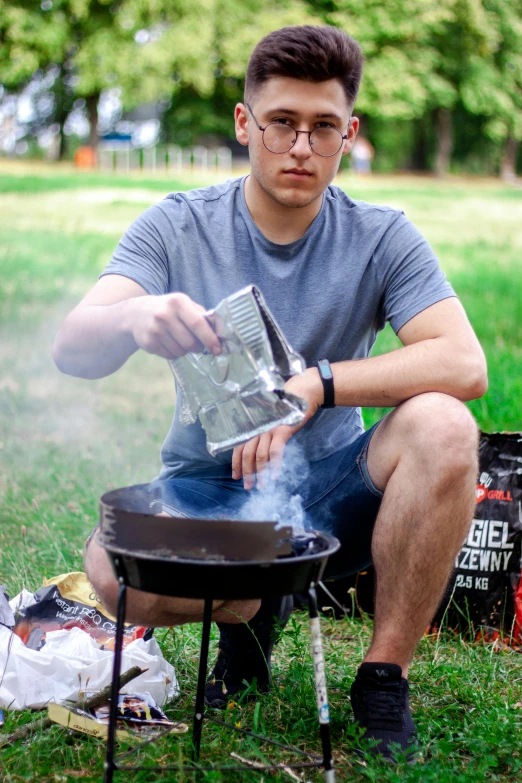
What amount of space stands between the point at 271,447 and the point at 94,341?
534mm

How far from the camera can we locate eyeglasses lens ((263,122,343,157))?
2514 mm

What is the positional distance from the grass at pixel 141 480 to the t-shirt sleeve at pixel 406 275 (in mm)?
979

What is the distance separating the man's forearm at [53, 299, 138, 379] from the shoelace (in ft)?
3.61

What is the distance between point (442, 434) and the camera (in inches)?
86.2

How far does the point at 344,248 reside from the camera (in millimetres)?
2643

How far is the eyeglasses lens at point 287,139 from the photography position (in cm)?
251

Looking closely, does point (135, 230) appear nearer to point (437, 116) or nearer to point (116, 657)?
point (116, 657)

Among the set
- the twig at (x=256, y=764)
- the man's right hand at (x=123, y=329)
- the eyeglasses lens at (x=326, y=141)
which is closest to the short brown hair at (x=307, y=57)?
the eyeglasses lens at (x=326, y=141)

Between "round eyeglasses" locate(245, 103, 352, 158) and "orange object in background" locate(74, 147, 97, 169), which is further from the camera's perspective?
"orange object in background" locate(74, 147, 97, 169)

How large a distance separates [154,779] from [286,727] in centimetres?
44

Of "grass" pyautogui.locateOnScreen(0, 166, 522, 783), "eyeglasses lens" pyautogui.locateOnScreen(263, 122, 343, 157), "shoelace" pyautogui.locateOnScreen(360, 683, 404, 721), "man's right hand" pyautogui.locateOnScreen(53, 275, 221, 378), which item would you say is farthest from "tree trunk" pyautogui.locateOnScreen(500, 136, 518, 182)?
"shoelace" pyautogui.locateOnScreen(360, 683, 404, 721)

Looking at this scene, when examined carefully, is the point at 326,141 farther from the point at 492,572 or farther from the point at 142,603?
the point at 492,572

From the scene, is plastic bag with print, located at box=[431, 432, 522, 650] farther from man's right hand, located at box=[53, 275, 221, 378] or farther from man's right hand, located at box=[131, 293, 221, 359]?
man's right hand, located at box=[131, 293, 221, 359]

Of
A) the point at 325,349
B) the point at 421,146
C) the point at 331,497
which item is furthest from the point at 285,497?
the point at 421,146
